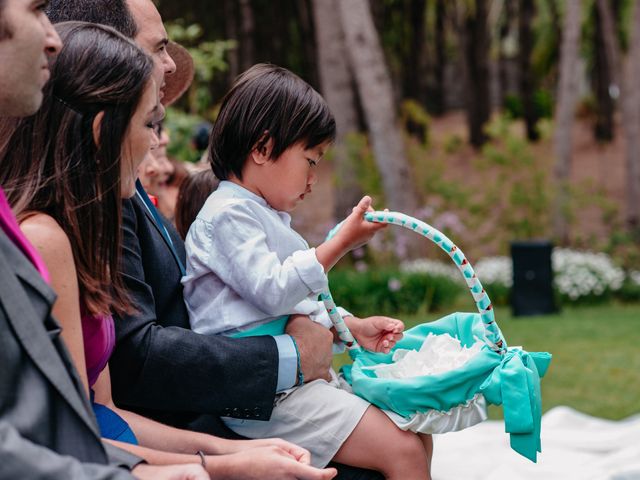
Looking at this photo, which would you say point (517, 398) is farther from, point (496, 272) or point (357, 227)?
point (496, 272)

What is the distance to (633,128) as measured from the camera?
15.9m

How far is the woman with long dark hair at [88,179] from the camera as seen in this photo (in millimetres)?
2143

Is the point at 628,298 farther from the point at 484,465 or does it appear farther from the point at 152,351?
the point at 152,351

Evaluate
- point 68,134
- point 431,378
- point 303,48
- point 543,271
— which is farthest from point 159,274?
point 303,48

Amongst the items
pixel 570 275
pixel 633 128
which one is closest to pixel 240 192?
pixel 570 275

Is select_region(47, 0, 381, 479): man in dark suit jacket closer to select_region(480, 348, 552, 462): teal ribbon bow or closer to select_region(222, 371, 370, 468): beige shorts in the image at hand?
select_region(222, 371, 370, 468): beige shorts

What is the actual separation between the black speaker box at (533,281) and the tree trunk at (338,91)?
124 inches

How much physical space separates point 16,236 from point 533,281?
34.3 feet

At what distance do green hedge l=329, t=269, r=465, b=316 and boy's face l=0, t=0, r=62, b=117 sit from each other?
9746mm

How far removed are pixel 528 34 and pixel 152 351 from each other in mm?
24738

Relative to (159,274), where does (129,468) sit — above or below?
below

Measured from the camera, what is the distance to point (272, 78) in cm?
290

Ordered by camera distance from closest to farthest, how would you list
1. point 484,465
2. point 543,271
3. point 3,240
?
point 3,240 → point 484,465 → point 543,271

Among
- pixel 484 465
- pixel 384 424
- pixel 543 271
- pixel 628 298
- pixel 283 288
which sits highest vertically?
pixel 283 288
